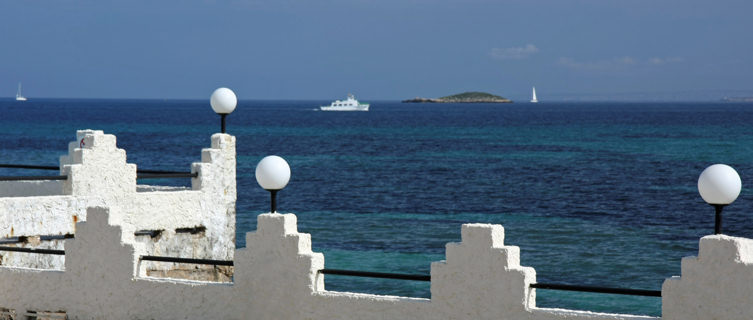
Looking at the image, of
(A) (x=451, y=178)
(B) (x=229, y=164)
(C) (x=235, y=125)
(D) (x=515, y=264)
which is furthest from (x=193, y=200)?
(C) (x=235, y=125)

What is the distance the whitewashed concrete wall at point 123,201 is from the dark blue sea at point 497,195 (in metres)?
13.1

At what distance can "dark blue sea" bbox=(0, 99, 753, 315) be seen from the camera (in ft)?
117

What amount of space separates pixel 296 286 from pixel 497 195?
157 feet

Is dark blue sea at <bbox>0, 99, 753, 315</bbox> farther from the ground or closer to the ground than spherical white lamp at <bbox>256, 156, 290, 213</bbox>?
closer to the ground

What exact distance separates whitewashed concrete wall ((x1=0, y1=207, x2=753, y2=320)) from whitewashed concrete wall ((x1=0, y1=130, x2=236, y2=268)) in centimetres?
138

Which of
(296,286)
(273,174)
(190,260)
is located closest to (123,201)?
(190,260)

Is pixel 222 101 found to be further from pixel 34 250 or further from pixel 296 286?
pixel 296 286

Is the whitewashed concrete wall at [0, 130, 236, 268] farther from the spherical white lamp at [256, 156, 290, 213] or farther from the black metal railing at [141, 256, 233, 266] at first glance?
the spherical white lamp at [256, 156, 290, 213]

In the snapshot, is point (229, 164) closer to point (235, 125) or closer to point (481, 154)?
point (481, 154)

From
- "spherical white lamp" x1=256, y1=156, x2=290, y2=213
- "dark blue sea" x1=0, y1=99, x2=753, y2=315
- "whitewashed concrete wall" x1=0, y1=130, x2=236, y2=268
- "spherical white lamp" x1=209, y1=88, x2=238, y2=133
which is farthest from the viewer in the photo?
"dark blue sea" x1=0, y1=99, x2=753, y2=315

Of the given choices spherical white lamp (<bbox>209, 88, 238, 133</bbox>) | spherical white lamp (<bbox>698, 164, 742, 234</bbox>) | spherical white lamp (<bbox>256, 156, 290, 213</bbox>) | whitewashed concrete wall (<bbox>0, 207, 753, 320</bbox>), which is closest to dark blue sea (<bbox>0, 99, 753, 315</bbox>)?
spherical white lamp (<bbox>209, 88, 238, 133</bbox>)

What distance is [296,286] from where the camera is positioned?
12242 millimetres

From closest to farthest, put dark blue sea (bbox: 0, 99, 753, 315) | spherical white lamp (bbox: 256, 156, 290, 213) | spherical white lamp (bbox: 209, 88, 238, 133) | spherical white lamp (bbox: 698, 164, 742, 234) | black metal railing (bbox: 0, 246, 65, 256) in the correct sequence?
spherical white lamp (bbox: 698, 164, 742, 234) < spherical white lamp (bbox: 256, 156, 290, 213) < black metal railing (bbox: 0, 246, 65, 256) < spherical white lamp (bbox: 209, 88, 238, 133) < dark blue sea (bbox: 0, 99, 753, 315)

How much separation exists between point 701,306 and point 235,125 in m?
139
